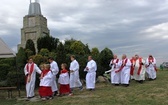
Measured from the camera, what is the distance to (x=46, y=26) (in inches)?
2216

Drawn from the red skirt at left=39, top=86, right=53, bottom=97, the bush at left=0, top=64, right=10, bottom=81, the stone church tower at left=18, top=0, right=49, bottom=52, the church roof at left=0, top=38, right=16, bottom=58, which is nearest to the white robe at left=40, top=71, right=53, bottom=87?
the red skirt at left=39, top=86, right=53, bottom=97

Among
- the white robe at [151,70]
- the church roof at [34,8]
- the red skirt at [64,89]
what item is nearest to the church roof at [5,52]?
the red skirt at [64,89]

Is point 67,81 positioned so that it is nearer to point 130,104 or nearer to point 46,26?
point 130,104

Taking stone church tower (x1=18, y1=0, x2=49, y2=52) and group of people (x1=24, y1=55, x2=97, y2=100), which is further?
stone church tower (x1=18, y1=0, x2=49, y2=52)

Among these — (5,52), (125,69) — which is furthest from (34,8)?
(5,52)

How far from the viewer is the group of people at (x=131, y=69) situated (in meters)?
17.2

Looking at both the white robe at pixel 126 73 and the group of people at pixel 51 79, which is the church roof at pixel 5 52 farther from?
the white robe at pixel 126 73

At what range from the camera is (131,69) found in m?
19.0

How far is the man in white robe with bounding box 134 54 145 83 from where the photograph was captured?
61.0 feet

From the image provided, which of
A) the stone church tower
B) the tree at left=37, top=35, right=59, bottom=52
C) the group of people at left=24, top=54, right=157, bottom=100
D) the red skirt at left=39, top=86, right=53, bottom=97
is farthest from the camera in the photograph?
the stone church tower

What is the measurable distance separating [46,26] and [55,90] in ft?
141

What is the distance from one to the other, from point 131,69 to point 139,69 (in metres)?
0.53

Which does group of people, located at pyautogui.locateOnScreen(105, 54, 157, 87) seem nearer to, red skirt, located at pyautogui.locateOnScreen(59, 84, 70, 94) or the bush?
red skirt, located at pyautogui.locateOnScreen(59, 84, 70, 94)

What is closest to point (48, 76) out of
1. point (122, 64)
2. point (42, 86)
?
point (42, 86)
